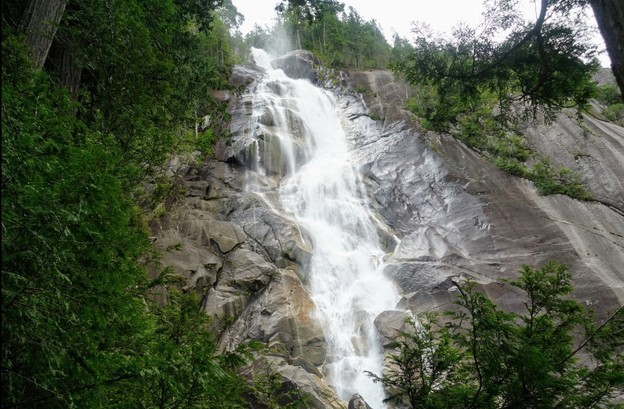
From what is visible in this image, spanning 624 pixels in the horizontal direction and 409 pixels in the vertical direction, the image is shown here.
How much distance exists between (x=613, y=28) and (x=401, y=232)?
50.4 feet

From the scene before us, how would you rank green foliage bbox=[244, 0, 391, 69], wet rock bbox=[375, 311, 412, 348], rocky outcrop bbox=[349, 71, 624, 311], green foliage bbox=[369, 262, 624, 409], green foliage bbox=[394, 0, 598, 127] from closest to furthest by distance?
green foliage bbox=[369, 262, 624, 409] → green foliage bbox=[394, 0, 598, 127] → wet rock bbox=[375, 311, 412, 348] → rocky outcrop bbox=[349, 71, 624, 311] → green foliage bbox=[244, 0, 391, 69]

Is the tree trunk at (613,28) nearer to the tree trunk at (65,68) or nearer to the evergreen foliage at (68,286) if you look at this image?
the evergreen foliage at (68,286)

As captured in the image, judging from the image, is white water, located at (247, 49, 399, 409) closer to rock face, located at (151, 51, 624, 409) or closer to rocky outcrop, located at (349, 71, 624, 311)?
rock face, located at (151, 51, 624, 409)

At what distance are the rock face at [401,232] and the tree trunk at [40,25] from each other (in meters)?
7.71

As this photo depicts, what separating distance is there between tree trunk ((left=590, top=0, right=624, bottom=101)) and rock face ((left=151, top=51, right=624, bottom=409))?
8.40 metres

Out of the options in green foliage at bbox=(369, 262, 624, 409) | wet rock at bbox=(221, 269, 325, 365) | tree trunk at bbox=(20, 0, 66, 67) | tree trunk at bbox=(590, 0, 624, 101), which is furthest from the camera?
wet rock at bbox=(221, 269, 325, 365)

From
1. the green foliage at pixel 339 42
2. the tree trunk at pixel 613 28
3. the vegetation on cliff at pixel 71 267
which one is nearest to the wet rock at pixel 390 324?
the vegetation on cliff at pixel 71 267

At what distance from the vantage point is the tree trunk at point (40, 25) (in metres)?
4.23

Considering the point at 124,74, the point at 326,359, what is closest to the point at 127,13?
the point at 124,74

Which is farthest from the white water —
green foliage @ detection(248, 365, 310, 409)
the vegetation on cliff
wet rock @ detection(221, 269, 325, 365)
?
the vegetation on cliff

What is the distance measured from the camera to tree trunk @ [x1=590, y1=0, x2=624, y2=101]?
10.7 feet

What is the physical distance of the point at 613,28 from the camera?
10.9 ft

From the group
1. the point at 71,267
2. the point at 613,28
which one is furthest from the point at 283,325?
the point at 613,28

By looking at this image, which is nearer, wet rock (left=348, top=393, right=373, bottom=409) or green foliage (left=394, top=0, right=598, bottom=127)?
green foliage (left=394, top=0, right=598, bottom=127)
